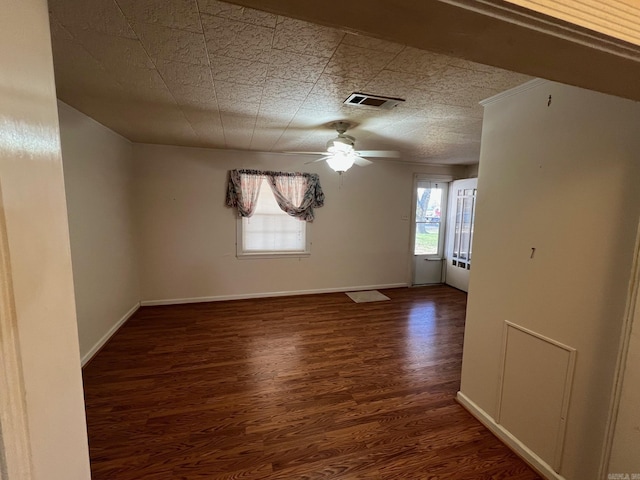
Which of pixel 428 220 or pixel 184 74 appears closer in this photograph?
pixel 184 74

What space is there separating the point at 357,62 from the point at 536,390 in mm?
2196

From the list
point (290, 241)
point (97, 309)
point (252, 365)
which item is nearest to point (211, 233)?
point (290, 241)

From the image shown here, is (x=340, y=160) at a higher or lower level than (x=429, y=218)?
higher

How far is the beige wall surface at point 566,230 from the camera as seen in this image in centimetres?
135

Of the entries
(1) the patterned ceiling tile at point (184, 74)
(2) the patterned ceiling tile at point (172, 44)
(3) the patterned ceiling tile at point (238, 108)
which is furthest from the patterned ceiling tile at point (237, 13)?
(3) the patterned ceiling tile at point (238, 108)

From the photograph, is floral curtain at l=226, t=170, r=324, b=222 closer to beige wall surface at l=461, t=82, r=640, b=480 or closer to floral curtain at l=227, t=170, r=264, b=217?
floral curtain at l=227, t=170, r=264, b=217

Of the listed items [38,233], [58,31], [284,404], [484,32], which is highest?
[58,31]

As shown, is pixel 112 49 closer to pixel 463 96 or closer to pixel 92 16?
pixel 92 16

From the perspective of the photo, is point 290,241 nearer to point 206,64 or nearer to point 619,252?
point 206,64

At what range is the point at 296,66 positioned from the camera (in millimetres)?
1609

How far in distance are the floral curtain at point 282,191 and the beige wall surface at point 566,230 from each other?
286 centimetres

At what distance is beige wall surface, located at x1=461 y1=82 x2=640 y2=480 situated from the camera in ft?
4.42

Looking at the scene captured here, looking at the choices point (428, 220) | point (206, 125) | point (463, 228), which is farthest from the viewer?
point (428, 220)

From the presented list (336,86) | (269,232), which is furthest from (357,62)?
(269,232)
